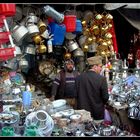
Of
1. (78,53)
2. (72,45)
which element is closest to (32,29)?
(72,45)

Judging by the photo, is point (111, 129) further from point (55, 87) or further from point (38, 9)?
point (38, 9)

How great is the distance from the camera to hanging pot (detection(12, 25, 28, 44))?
5660 mm

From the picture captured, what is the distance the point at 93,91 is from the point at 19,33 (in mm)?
1627

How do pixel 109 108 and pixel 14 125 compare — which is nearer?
pixel 14 125

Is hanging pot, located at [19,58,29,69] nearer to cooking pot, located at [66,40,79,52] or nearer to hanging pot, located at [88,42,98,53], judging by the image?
A: cooking pot, located at [66,40,79,52]

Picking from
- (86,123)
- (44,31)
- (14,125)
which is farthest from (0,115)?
(44,31)

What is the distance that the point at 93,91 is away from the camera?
4625 millimetres

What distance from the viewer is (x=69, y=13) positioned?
6270 mm

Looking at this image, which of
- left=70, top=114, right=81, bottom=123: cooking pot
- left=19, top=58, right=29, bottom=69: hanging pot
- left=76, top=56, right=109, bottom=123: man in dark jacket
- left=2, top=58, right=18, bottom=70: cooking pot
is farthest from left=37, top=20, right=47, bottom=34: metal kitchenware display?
left=70, top=114, right=81, bottom=123: cooking pot

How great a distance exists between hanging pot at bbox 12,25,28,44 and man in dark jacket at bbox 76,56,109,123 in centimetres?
138

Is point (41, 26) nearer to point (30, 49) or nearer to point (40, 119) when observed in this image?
point (30, 49)

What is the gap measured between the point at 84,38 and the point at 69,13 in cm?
55

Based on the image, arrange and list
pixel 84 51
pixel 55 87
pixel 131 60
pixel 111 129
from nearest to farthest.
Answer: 1. pixel 111 129
2. pixel 55 87
3. pixel 84 51
4. pixel 131 60

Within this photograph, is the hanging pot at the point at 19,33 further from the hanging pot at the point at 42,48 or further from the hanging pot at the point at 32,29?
the hanging pot at the point at 42,48
